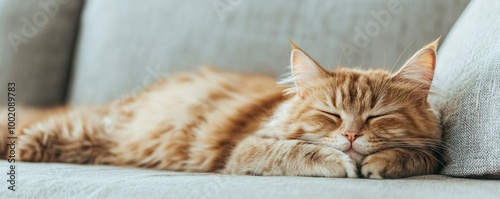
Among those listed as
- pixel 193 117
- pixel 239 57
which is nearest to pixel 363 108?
pixel 193 117

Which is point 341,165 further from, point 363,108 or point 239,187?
point 239,187

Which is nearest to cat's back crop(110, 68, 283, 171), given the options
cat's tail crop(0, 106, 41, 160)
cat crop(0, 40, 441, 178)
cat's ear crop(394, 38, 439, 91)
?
cat crop(0, 40, 441, 178)

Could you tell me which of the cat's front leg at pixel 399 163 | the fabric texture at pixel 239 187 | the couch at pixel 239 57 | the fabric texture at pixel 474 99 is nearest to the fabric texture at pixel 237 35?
the couch at pixel 239 57

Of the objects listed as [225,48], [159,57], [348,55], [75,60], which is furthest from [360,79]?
[75,60]

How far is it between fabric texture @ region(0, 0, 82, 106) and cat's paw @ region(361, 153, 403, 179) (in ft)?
5.05

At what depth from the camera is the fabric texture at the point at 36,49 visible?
7.92 ft

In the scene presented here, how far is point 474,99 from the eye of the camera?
1.36 meters

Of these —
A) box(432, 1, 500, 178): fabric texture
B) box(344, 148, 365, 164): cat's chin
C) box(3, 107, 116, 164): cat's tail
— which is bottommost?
box(3, 107, 116, 164): cat's tail

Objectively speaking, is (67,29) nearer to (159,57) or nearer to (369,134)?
(159,57)

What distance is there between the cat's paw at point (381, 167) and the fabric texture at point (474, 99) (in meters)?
0.13

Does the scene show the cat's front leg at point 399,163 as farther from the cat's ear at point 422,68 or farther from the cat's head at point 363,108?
the cat's ear at point 422,68

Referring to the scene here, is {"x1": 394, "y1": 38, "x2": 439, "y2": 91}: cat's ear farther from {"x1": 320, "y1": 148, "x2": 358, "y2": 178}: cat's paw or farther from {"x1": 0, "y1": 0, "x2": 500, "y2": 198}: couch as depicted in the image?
{"x1": 320, "y1": 148, "x2": 358, "y2": 178}: cat's paw

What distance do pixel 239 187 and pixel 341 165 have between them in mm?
277

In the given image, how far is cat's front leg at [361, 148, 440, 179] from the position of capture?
133 centimetres
